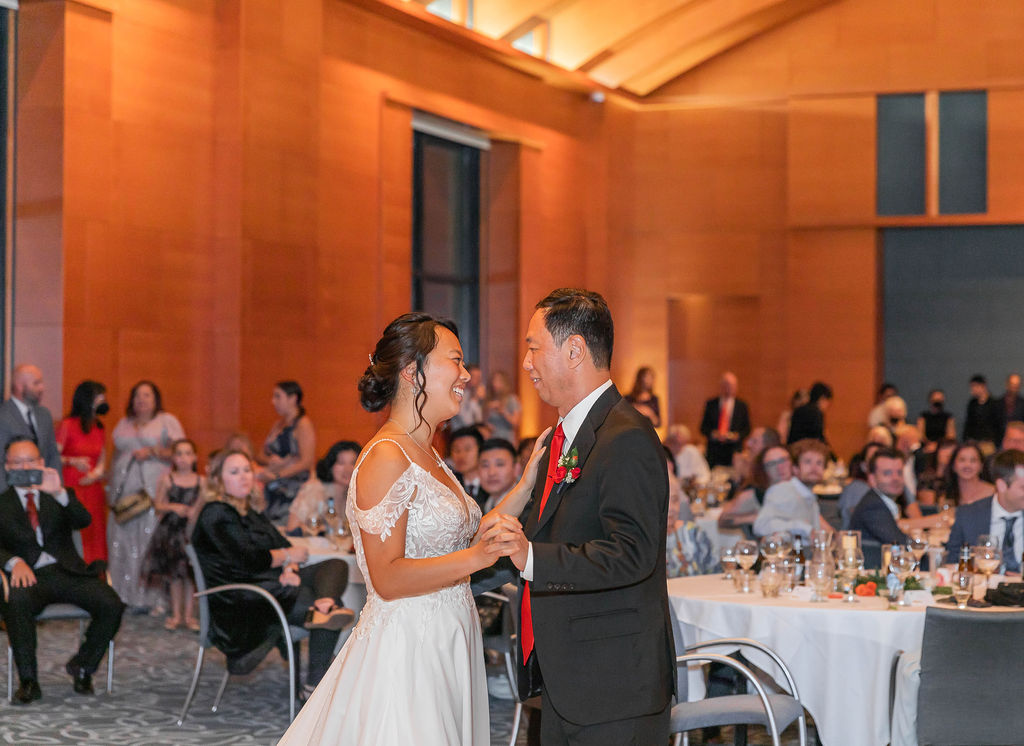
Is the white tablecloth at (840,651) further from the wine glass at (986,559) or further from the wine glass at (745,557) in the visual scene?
the wine glass at (986,559)

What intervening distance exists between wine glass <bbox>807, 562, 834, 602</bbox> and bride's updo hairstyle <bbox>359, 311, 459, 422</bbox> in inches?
93.2

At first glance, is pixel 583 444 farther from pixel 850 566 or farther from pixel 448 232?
pixel 448 232

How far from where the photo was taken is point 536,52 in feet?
49.2

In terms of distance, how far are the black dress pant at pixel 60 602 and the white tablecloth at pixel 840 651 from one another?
3414mm

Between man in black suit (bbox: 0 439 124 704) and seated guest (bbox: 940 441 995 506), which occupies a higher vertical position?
seated guest (bbox: 940 441 995 506)

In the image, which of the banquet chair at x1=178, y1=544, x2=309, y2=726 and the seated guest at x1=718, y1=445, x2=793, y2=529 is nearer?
the banquet chair at x1=178, y1=544, x2=309, y2=726

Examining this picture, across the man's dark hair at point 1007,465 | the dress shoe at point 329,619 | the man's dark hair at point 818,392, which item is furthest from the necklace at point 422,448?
the man's dark hair at point 818,392

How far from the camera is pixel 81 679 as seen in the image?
656 centimetres

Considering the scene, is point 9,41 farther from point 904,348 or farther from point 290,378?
point 904,348

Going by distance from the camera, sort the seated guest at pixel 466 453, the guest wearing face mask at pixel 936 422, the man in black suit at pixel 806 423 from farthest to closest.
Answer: the guest wearing face mask at pixel 936 422
the man in black suit at pixel 806 423
the seated guest at pixel 466 453

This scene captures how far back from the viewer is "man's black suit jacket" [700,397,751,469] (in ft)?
45.3

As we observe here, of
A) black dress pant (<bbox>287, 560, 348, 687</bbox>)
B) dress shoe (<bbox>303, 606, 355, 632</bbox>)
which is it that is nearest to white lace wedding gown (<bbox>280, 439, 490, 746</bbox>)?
dress shoe (<bbox>303, 606, 355, 632</bbox>)

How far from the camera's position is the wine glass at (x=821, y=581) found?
5098 millimetres

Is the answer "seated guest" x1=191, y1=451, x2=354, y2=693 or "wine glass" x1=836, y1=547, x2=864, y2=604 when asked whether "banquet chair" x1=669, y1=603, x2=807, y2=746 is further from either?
"seated guest" x1=191, y1=451, x2=354, y2=693
